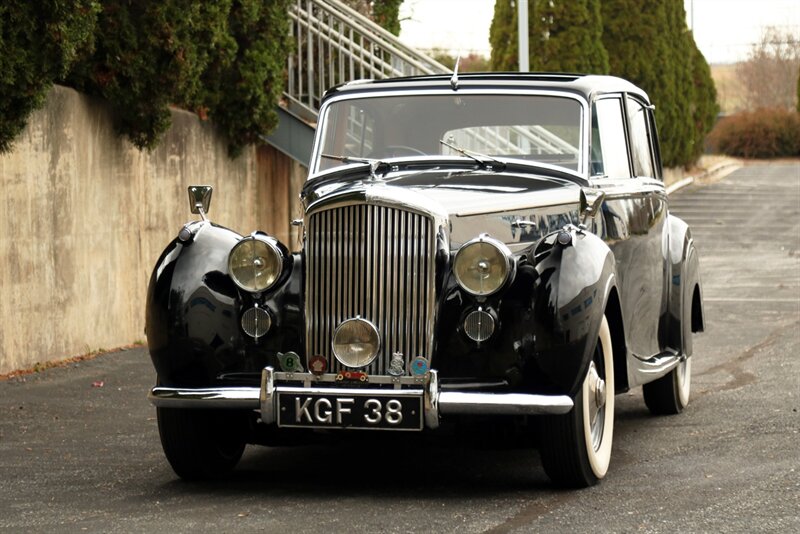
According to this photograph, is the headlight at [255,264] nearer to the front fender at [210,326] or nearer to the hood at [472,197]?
the front fender at [210,326]

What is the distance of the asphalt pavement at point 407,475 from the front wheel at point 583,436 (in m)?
0.09

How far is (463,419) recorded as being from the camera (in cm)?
634

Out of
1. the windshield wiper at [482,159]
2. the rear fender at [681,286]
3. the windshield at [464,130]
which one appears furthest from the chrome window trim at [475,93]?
the rear fender at [681,286]

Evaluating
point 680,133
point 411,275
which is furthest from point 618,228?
point 680,133

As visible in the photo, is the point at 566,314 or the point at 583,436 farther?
the point at 583,436

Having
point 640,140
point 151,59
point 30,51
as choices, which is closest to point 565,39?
point 151,59

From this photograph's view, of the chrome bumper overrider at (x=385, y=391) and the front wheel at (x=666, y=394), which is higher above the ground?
the chrome bumper overrider at (x=385, y=391)

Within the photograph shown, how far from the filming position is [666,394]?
8.91 m

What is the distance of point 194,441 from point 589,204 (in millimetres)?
2203

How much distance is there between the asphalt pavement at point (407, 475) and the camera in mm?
5891

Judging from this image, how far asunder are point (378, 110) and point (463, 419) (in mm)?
2166

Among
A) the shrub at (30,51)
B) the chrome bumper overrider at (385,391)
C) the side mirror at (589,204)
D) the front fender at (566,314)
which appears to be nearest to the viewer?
the chrome bumper overrider at (385,391)

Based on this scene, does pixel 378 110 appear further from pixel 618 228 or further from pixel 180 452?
pixel 180 452

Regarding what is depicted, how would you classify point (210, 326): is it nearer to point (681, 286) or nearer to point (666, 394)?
point (666, 394)
